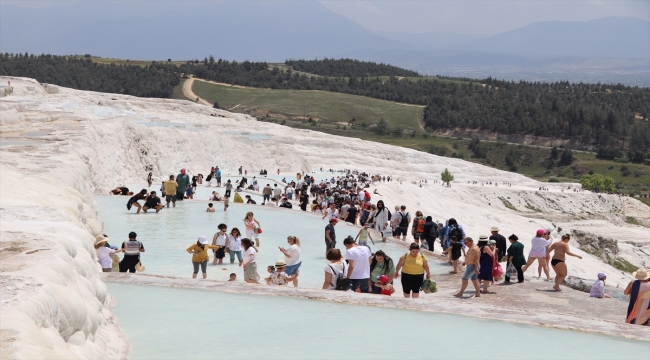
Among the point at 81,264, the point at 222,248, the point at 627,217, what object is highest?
the point at 81,264

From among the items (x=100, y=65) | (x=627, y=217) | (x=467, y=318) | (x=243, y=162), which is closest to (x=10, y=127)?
(x=243, y=162)

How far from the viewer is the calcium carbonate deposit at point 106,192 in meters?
6.65

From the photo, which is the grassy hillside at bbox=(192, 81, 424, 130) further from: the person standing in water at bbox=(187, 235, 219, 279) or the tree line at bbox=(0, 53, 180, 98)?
the person standing in water at bbox=(187, 235, 219, 279)

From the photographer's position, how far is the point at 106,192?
86.1 feet

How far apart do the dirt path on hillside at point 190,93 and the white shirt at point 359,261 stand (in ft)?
390

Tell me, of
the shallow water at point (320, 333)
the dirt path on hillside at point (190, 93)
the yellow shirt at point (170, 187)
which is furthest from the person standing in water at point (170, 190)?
the dirt path on hillside at point (190, 93)

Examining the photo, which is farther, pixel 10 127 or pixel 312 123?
pixel 312 123

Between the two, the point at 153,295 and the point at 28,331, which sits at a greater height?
the point at 28,331

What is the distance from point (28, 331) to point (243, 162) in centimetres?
4310

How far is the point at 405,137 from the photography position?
377 feet

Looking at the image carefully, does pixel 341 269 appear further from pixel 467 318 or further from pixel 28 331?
pixel 28 331

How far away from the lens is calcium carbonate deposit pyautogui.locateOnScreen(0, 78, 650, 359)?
21.8ft

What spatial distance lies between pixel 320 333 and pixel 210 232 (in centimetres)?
945

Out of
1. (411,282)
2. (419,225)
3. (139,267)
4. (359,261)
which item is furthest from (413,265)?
(419,225)
